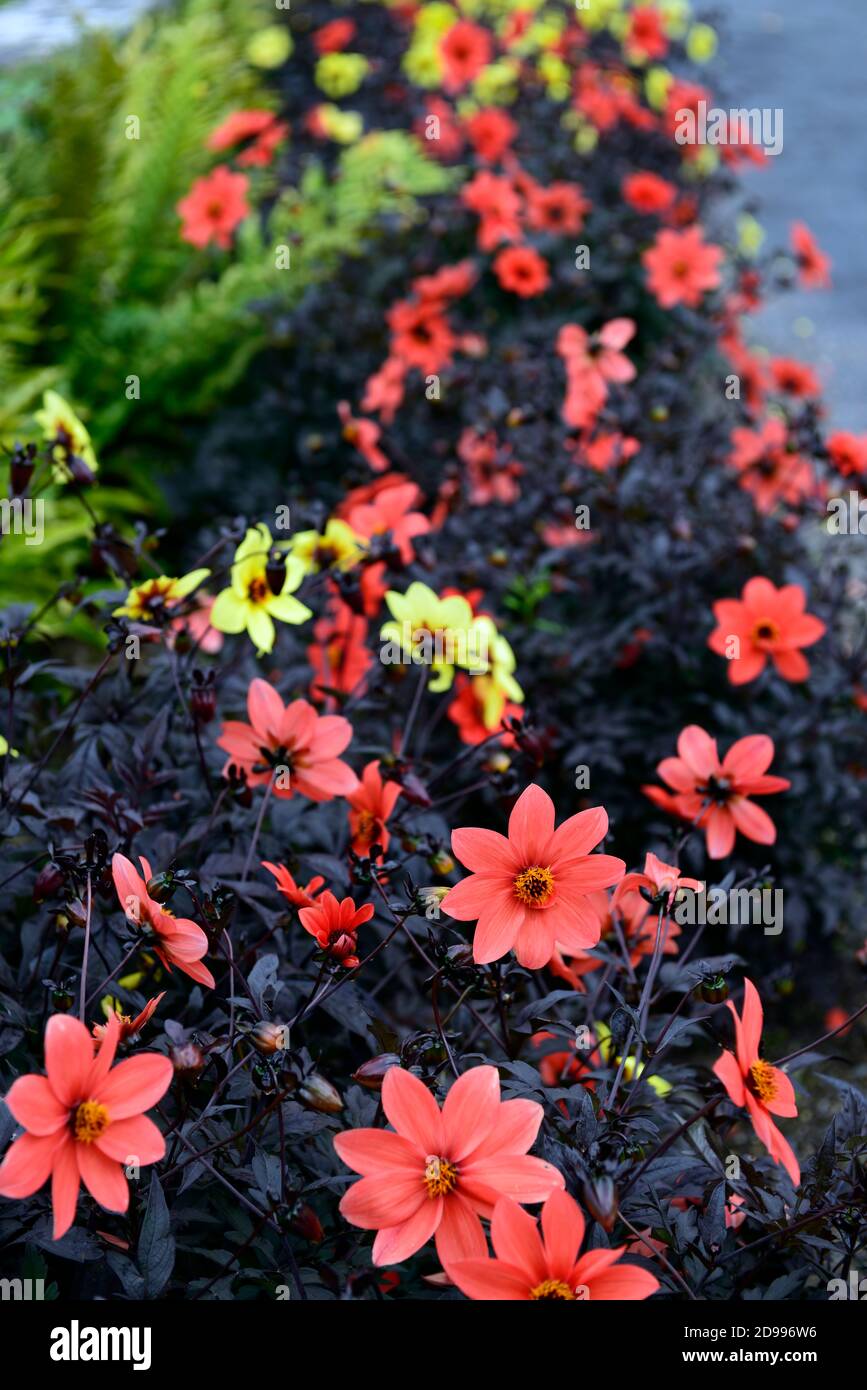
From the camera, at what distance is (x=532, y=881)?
125 centimetres

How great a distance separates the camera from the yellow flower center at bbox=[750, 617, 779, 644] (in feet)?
6.68

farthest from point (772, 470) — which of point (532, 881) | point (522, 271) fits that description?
point (532, 881)

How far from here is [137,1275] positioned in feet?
3.76

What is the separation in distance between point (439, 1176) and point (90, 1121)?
0.29 meters

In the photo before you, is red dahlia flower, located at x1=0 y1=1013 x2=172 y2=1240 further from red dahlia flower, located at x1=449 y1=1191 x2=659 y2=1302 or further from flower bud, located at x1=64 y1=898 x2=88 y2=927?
red dahlia flower, located at x1=449 y1=1191 x2=659 y2=1302

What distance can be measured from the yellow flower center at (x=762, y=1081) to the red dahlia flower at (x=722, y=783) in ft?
1.26

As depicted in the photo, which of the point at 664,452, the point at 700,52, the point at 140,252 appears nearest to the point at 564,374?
the point at 664,452

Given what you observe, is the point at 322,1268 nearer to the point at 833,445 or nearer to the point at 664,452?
the point at 833,445

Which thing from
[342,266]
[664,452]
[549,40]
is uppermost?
[549,40]

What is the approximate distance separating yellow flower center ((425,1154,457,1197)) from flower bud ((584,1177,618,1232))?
118 millimetres

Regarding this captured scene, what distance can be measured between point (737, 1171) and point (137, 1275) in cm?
61

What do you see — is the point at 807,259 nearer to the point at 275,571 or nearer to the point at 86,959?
the point at 275,571

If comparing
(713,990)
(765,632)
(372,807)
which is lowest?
(713,990)

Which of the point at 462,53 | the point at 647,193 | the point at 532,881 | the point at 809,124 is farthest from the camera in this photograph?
the point at 809,124
